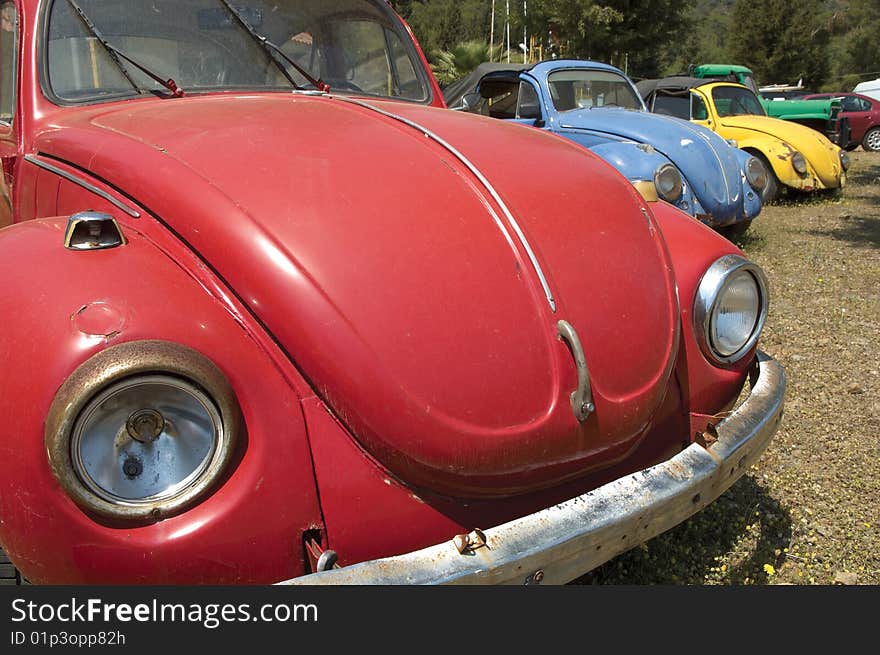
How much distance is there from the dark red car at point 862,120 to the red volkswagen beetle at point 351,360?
2164 centimetres

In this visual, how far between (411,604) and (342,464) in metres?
0.34

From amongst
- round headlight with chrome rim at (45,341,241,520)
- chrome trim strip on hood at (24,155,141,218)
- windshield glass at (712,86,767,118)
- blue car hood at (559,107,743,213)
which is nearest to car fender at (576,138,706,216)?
blue car hood at (559,107,743,213)

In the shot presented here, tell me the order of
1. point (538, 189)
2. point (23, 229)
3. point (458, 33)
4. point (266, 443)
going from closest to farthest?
point (266, 443)
point (23, 229)
point (538, 189)
point (458, 33)

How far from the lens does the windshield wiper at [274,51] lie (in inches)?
116

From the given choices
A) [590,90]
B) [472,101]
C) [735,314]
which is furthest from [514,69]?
[735,314]

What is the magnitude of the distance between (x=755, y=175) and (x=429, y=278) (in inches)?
283

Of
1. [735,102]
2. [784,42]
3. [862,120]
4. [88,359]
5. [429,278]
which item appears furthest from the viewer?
[784,42]

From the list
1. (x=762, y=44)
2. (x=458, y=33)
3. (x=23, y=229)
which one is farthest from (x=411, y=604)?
(x=458, y=33)

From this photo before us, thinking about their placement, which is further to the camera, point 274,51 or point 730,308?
point 274,51

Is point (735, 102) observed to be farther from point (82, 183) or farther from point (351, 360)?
point (351, 360)

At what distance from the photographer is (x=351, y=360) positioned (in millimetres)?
1693

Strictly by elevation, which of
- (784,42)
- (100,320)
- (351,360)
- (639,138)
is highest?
(784,42)

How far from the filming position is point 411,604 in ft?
5.24

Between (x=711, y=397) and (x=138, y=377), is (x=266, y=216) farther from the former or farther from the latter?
(x=711, y=397)
